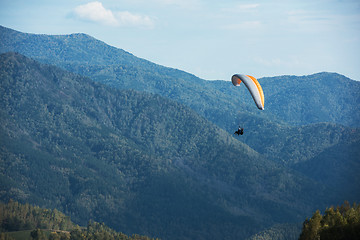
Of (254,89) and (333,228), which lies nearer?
(333,228)

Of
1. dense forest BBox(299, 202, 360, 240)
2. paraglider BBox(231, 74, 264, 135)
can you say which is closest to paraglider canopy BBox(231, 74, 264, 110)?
paraglider BBox(231, 74, 264, 135)

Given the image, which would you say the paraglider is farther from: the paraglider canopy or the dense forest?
the dense forest

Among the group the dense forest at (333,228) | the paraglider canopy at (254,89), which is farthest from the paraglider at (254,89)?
the dense forest at (333,228)

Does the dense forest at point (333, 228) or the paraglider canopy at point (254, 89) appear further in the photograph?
the paraglider canopy at point (254, 89)

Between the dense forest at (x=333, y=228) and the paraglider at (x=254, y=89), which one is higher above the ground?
the paraglider at (x=254, y=89)

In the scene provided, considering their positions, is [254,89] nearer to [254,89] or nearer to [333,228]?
[254,89]

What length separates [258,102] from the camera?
122 m

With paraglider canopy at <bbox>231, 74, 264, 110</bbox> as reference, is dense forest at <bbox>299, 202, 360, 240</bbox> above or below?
below

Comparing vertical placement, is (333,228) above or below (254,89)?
below

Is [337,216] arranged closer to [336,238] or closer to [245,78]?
[336,238]

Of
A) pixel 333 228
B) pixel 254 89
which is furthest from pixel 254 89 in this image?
pixel 333 228

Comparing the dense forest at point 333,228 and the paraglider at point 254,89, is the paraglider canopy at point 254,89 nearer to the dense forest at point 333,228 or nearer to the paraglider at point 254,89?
the paraglider at point 254,89

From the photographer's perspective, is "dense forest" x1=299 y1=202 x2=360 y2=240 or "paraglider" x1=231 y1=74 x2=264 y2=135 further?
"paraglider" x1=231 y1=74 x2=264 y2=135

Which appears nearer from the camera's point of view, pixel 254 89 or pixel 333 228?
pixel 333 228
